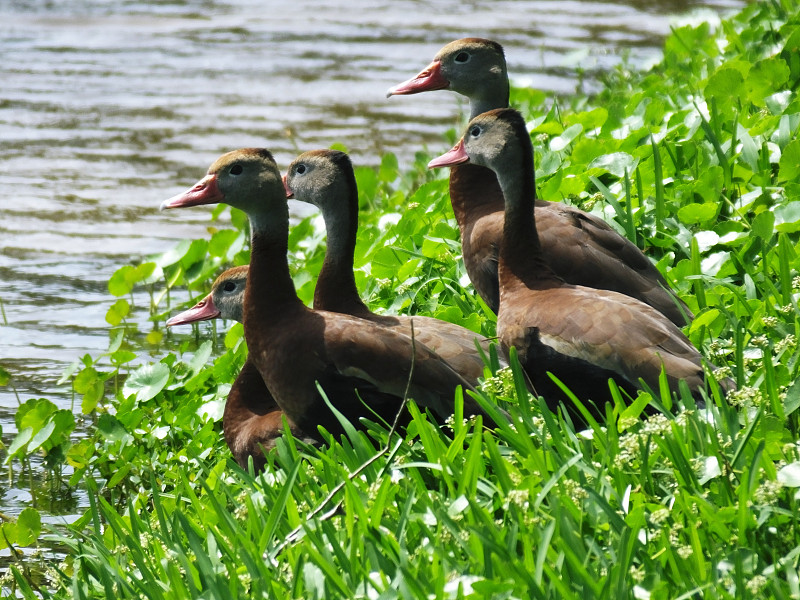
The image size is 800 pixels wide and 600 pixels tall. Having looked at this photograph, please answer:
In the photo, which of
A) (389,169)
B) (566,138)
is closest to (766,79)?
(566,138)

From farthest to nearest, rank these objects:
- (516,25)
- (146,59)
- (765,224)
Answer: (516,25) → (146,59) → (765,224)

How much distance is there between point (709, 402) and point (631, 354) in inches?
17.5

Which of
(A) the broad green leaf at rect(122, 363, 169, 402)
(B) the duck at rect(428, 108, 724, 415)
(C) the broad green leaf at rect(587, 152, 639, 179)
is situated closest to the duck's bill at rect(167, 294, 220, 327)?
(A) the broad green leaf at rect(122, 363, 169, 402)

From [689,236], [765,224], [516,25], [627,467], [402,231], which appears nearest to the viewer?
[627,467]

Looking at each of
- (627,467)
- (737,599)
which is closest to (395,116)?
(627,467)

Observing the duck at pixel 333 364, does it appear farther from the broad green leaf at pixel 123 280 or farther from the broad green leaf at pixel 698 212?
the broad green leaf at pixel 123 280

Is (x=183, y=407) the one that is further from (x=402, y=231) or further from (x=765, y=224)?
(x=765, y=224)

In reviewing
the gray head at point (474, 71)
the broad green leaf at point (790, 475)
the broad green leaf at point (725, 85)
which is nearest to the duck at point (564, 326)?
the broad green leaf at point (790, 475)

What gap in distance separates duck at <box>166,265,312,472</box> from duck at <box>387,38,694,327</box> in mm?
871

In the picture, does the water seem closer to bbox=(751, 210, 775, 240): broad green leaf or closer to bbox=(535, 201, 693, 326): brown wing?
bbox=(535, 201, 693, 326): brown wing

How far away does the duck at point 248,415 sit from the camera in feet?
13.2

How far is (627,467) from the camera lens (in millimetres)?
2965

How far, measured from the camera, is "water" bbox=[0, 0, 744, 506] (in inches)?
250

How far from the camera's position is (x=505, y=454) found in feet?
10.7
